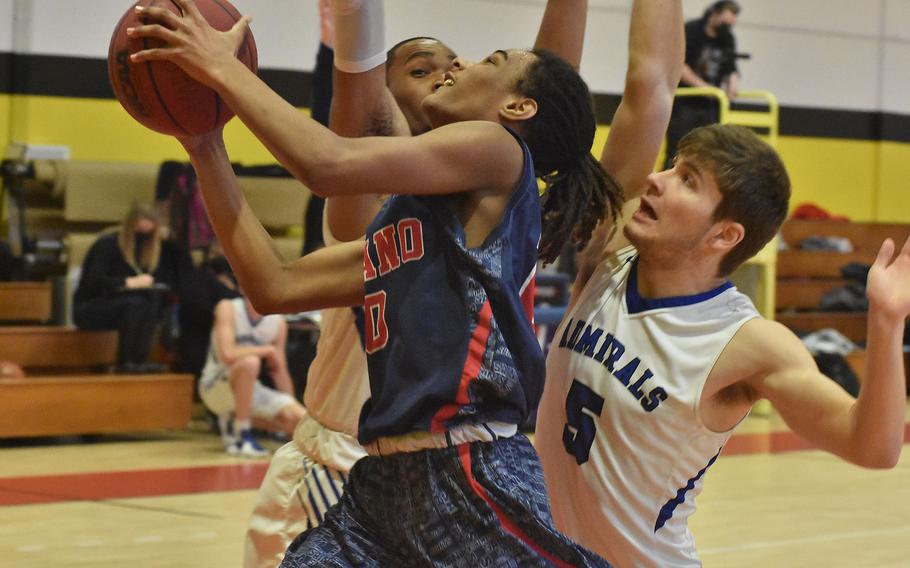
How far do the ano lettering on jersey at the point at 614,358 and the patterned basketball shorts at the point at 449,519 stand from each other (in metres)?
0.40

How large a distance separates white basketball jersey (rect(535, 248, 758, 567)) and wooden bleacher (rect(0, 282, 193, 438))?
5700 millimetres

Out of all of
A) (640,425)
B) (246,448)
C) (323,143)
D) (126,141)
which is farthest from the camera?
(126,141)

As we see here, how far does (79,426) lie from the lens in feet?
25.6

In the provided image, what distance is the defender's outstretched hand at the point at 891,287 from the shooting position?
84.6 inches

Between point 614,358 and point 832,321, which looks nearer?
point 614,358

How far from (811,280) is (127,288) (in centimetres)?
684

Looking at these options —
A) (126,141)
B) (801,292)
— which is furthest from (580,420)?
(801,292)

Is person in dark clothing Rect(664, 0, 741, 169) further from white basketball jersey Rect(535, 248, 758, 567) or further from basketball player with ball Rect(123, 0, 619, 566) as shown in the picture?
basketball player with ball Rect(123, 0, 619, 566)

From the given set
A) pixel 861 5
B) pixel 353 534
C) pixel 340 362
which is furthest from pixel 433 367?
pixel 861 5

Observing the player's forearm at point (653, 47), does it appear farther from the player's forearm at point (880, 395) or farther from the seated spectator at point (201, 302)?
the seated spectator at point (201, 302)

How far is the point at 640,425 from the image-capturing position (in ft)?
8.23

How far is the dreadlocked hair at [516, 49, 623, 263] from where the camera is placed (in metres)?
2.31

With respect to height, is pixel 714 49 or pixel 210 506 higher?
pixel 714 49

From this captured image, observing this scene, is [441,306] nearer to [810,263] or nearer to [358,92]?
[358,92]
